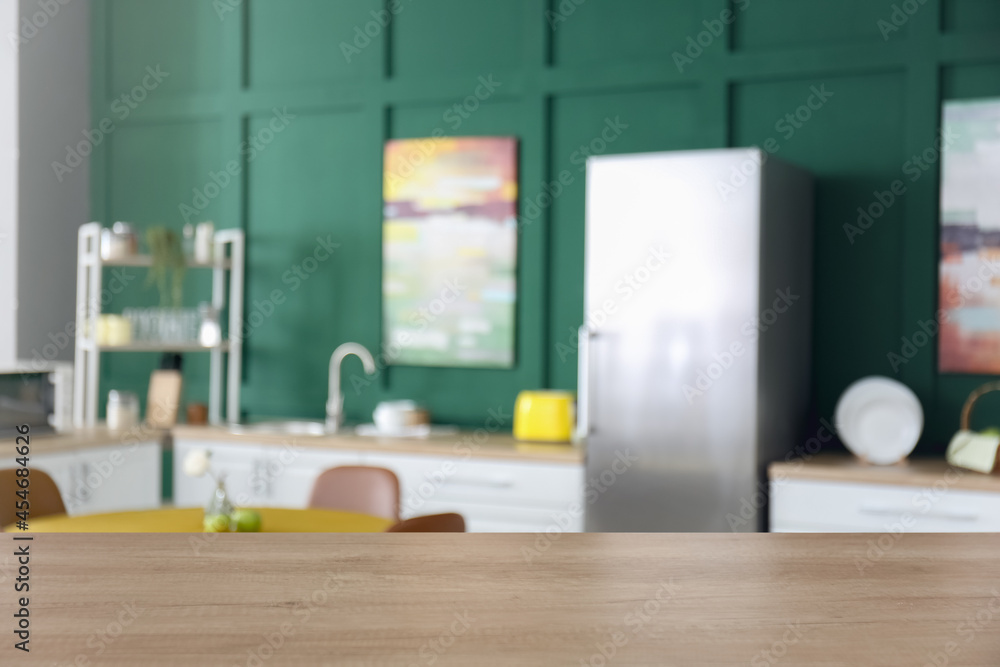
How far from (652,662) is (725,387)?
2954 mm

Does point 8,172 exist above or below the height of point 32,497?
above

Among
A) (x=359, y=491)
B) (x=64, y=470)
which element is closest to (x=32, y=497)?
(x=64, y=470)

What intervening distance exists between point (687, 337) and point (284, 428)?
218 centimetres

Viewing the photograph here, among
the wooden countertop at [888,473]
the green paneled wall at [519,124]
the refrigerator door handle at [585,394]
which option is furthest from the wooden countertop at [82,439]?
the wooden countertop at [888,473]

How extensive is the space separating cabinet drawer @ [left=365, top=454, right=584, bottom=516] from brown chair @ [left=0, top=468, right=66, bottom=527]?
1.25 metres

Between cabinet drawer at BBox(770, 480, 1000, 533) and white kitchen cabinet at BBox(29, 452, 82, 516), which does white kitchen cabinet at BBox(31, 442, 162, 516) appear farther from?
cabinet drawer at BBox(770, 480, 1000, 533)

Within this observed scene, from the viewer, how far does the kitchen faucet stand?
469cm

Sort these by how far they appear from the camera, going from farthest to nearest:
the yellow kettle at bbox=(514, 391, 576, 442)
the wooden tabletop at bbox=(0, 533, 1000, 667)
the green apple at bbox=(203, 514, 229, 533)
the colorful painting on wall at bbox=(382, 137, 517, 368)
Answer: the colorful painting on wall at bbox=(382, 137, 517, 368) → the yellow kettle at bbox=(514, 391, 576, 442) → the green apple at bbox=(203, 514, 229, 533) → the wooden tabletop at bbox=(0, 533, 1000, 667)

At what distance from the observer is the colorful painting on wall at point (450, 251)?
4.63 m

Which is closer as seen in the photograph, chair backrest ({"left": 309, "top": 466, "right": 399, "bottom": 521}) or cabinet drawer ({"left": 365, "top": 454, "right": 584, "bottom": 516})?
chair backrest ({"left": 309, "top": 466, "right": 399, "bottom": 521})

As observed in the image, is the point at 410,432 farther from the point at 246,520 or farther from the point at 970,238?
the point at 970,238

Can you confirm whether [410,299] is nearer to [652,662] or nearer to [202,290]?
[202,290]

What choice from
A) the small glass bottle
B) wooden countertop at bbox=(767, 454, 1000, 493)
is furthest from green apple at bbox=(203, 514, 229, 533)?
wooden countertop at bbox=(767, 454, 1000, 493)

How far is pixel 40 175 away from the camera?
535 centimetres
